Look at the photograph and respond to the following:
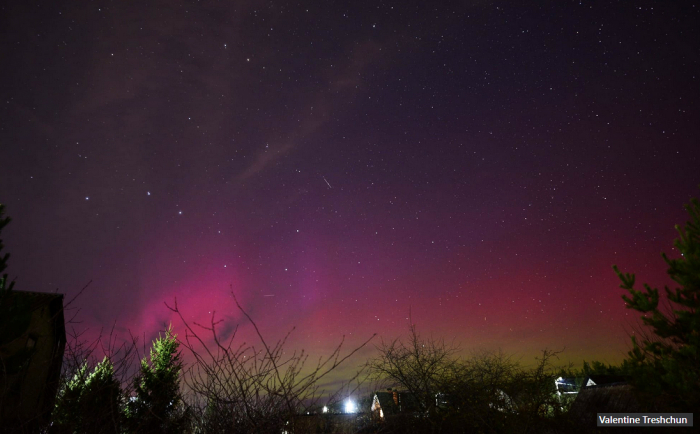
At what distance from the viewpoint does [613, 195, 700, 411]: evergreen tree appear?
9.41 meters

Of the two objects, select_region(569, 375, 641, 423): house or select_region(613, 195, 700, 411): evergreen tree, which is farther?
select_region(569, 375, 641, 423): house

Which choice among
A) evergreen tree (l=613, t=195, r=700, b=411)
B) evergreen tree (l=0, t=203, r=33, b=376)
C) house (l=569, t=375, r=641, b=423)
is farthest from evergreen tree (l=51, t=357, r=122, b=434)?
house (l=569, t=375, r=641, b=423)

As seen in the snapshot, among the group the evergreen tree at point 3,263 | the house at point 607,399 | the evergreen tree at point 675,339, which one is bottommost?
the house at point 607,399

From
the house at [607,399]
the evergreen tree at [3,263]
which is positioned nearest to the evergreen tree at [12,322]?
the evergreen tree at [3,263]

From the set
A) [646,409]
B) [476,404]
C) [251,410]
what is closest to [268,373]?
[251,410]

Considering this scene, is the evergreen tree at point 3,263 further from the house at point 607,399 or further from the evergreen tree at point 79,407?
the house at point 607,399

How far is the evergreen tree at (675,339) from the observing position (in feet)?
30.9

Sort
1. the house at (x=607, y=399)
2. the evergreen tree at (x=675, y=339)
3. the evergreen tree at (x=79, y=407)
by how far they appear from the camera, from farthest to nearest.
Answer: the house at (x=607, y=399)
the evergreen tree at (x=675, y=339)
the evergreen tree at (x=79, y=407)

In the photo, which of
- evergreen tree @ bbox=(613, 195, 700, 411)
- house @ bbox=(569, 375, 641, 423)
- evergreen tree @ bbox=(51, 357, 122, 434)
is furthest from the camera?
house @ bbox=(569, 375, 641, 423)

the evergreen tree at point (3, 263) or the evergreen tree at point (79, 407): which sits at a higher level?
the evergreen tree at point (3, 263)

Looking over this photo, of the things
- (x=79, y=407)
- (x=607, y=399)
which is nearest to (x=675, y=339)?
(x=79, y=407)

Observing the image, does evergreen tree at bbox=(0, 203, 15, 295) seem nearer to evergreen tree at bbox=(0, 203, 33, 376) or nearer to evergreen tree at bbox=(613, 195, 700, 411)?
evergreen tree at bbox=(0, 203, 33, 376)

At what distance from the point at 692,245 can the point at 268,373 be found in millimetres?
12791

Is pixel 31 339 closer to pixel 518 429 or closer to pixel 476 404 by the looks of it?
pixel 476 404
